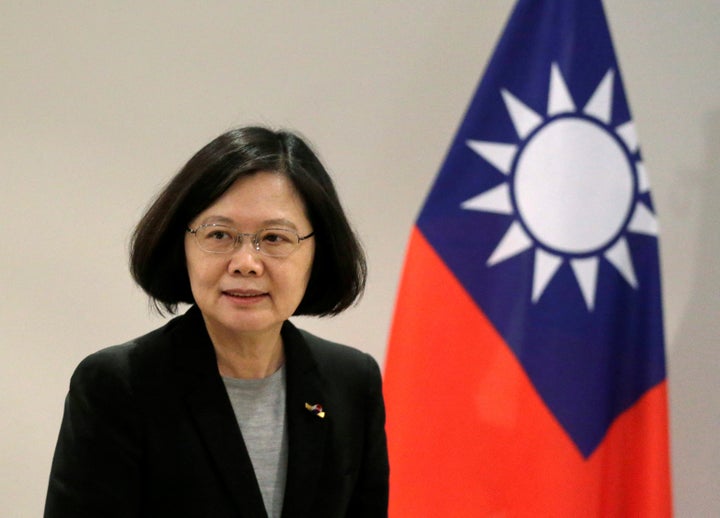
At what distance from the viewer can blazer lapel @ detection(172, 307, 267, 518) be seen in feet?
4.16

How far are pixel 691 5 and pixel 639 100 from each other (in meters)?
0.36

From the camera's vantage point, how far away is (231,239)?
4.23ft

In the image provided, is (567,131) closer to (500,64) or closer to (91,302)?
(500,64)

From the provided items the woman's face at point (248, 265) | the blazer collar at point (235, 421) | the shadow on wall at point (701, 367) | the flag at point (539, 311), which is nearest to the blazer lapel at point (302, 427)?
the blazer collar at point (235, 421)

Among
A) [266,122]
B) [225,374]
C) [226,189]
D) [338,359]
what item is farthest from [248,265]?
[266,122]

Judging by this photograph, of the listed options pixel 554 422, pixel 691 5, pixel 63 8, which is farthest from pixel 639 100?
pixel 63 8

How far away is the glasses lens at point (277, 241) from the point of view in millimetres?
1296

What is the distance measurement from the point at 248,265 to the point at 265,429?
11.6 inches

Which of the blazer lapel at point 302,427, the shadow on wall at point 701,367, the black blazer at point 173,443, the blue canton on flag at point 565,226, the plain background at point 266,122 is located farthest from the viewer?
the shadow on wall at point 701,367

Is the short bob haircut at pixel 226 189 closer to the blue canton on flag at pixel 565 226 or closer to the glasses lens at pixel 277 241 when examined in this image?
the glasses lens at pixel 277 241

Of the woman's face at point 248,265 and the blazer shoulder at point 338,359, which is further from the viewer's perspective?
the blazer shoulder at point 338,359

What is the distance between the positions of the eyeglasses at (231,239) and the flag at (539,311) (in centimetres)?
99

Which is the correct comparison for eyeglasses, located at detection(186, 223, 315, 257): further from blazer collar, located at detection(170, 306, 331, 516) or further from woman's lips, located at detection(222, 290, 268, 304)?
blazer collar, located at detection(170, 306, 331, 516)

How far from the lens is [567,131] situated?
2193 mm
